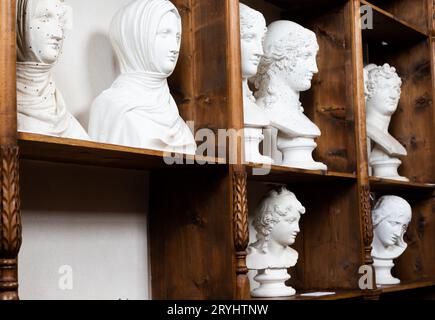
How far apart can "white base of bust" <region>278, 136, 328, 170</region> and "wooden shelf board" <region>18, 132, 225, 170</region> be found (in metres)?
0.65

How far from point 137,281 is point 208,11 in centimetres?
95

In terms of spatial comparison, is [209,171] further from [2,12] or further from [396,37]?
[396,37]

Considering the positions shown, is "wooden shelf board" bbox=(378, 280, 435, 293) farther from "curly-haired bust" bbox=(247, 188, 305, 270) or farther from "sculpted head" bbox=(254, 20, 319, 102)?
"sculpted head" bbox=(254, 20, 319, 102)

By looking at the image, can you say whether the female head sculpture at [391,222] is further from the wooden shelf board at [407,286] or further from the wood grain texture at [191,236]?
the wood grain texture at [191,236]

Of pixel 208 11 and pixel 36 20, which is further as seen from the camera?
pixel 208 11

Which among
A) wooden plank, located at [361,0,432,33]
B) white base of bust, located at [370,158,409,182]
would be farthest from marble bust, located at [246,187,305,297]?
wooden plank, located at [361,0,432,33]

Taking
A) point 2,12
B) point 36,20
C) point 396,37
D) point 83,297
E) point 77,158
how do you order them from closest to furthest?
1. point 2,12
2. point 36,20
3. point 77,158
4. point 83,297
5. point 396,37

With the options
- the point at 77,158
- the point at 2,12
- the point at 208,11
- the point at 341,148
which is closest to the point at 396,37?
the point at 341,148

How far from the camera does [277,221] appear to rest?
2633mm

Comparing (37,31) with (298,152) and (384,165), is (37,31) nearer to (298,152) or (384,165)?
(298,152)

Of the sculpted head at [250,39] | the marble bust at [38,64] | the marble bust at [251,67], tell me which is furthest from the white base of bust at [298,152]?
the marble bust at [38,64]

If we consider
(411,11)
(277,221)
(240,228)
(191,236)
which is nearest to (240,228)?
(240,228)

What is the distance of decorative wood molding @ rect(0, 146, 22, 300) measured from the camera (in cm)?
155
